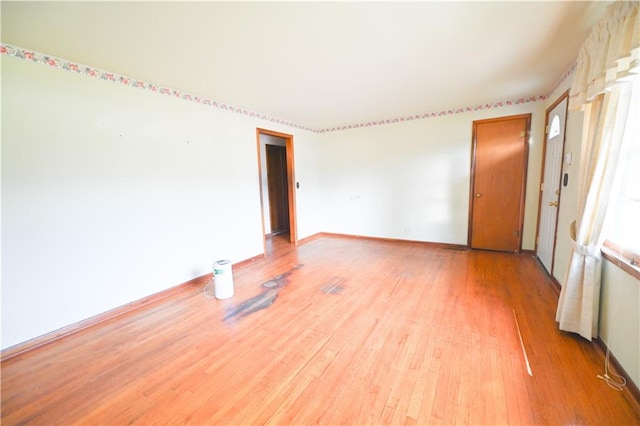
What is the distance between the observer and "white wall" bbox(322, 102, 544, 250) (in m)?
3.90

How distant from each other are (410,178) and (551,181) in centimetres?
188

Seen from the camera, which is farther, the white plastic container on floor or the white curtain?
the white plastic container on floor

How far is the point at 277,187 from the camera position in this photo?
6.16 metres

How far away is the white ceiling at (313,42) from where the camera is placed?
160 centimetres

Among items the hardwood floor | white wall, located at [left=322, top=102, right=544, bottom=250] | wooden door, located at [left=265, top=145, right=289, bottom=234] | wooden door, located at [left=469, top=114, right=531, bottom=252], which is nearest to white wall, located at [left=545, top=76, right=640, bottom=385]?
the hardwood floor

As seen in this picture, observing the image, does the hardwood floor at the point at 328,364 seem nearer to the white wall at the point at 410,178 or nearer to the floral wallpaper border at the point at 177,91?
the white wall at the point at 410,178

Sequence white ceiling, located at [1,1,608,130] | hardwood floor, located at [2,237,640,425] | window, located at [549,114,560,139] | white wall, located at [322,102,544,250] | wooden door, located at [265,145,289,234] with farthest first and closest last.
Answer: wooden door, located at [265,145,289,234]
white wall, located at [322,102,544,250]
window, located at [549,114,560,139]
white ceiling, located at [1,1,608,130]
hardwood floor, located at [2,237,640,425]

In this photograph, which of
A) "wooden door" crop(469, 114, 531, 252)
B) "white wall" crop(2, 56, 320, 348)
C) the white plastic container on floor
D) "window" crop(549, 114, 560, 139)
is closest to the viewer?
"white wall" crop(2, 56, 320, 348)

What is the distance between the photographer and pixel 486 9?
5.36 ft

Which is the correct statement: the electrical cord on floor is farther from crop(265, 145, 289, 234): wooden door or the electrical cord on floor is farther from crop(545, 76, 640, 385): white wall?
crop(265, 145, 289, 234): wooden door

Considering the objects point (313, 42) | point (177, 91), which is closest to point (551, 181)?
point (313, 42)

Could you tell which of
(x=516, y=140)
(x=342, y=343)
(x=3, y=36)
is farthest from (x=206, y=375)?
(x=516, y=140)

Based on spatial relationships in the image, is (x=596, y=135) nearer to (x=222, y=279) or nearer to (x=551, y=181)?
(x=551, y=181)

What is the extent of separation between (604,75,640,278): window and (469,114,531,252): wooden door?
7.82ft
